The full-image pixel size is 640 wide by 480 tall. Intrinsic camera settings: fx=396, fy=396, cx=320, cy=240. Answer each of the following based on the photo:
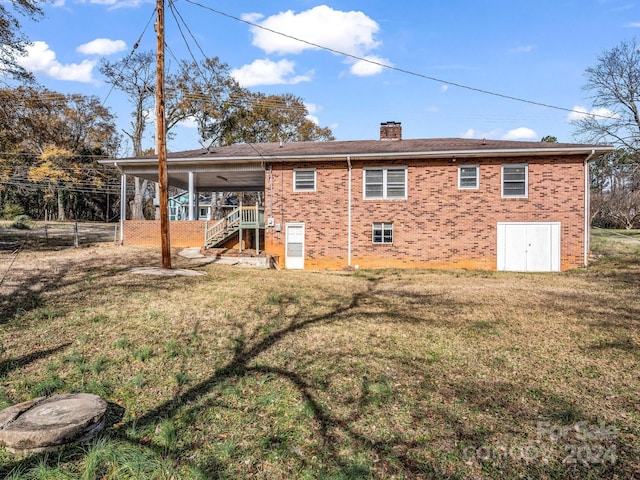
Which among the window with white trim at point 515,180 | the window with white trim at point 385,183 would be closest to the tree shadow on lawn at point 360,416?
the window with white trim at point 385,183

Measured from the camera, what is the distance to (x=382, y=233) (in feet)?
50.5

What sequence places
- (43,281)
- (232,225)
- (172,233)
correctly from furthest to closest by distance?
(172,233) → (232,225) → (43,281)

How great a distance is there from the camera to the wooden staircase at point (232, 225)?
16250 mm

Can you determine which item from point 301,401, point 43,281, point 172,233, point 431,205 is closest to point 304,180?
point 431,205

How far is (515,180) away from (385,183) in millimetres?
4755

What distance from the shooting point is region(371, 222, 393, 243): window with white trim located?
1534 centimetres

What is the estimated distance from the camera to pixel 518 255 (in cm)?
1472

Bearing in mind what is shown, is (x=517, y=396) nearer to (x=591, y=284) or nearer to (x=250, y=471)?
(x=250, y=471)

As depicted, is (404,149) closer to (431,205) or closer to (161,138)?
(431,205)

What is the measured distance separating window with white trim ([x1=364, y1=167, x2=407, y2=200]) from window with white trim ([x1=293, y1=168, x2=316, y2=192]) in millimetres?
2108

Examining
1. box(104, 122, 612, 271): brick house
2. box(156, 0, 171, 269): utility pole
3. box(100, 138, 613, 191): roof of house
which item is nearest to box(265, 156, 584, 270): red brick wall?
box(104, 122, 612, 271): brick house

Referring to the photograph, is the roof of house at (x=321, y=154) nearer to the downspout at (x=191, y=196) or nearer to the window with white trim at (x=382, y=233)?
the downspout at (x=191, y=196)

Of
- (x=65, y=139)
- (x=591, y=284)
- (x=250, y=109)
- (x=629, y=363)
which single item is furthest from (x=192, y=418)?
(x=65, y=139)

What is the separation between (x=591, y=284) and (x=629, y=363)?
6.82 metres
